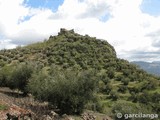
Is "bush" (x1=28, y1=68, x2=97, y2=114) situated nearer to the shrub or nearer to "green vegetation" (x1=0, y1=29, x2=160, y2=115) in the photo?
"green vegetation" (x1=0, y1=29, x2=160, y2=115)

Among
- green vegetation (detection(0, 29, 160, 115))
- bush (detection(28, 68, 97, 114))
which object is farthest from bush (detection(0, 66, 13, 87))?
bush (detection(28, 68, 97, 114))

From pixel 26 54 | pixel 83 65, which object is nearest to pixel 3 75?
pixel 83 65

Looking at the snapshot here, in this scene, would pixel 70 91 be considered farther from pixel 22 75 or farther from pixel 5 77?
pixel 5 77

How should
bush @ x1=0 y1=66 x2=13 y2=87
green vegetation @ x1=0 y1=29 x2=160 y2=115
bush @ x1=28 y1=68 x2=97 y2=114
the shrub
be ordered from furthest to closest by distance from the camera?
bush @ x1=0 y1=66 x2=13 y2=87 < the shrub < green vegetation @ x1=0 y1=29 x2=160 y2=115 < bush @ x1=28 y1=68 x2=97 y2=114

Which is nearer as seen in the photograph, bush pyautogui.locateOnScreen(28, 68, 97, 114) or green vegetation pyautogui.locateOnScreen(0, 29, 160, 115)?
bush pyautogui.locateOnScreen(28, 68, 97, 114)

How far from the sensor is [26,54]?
119 meters

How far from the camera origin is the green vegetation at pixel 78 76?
149ft

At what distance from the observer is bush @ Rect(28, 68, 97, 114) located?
44.8m

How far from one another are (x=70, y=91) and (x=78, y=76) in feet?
7.77

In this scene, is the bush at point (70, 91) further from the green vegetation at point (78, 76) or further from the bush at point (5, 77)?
the bush at point (5, 77)

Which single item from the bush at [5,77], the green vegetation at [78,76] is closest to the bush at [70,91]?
the green vegetation at [78,76]

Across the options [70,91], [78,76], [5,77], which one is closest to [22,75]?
[5,77]

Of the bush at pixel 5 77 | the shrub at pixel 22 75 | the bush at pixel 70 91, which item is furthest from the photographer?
the bush at pixel 5 77

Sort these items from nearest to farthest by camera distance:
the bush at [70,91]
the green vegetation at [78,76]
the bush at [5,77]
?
1. the bush at [70,91]
2. the green vegetation at [78,76]
3. the bush at [5,77]
